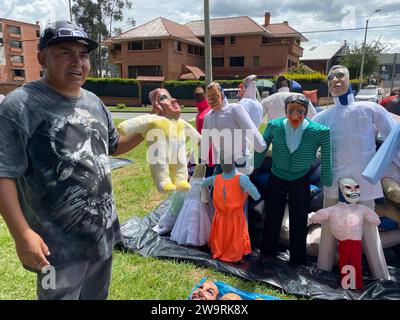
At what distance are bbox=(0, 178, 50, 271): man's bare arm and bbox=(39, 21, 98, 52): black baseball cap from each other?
0.67 m

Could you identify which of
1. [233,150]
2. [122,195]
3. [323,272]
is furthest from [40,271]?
[122,195]

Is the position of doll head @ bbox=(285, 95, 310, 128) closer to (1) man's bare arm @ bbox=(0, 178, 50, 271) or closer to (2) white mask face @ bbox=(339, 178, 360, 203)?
(2) white mask face @ bbox=(339, 178, 360, 203)

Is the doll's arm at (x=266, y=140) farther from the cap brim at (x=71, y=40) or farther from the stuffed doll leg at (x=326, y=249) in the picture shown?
the cap brim at (x=71, y=40)

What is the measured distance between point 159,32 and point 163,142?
28391 millimetres

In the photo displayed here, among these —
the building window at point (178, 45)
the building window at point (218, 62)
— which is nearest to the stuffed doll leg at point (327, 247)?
the building window at point (178, 45)

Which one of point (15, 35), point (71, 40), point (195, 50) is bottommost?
point (71, 40)

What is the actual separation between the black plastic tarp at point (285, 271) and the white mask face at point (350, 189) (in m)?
0.82

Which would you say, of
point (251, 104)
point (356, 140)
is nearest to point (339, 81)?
point (356, 140)

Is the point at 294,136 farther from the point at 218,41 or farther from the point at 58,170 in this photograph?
the point at 218,41

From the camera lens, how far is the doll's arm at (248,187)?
A: 341 cm

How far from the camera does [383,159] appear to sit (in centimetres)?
246

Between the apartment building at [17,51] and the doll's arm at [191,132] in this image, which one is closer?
the doll's arm at [191,132]

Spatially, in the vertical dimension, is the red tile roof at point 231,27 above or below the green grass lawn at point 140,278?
above
